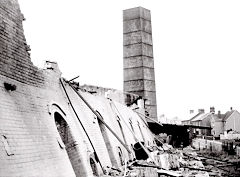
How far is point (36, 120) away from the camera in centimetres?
809

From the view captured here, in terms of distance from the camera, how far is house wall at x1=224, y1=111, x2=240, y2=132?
2138 inches

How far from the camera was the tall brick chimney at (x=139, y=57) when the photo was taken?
2888 cm

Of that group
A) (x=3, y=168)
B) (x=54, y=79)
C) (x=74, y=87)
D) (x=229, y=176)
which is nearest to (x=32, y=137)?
(x=3, y=168)

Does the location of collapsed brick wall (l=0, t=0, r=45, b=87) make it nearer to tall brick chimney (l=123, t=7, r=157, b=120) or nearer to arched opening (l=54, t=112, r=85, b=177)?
arched opening (l=54, t=112, r=85, b=177)

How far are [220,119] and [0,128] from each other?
5272 centimetres

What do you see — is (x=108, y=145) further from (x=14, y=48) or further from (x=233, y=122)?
(x=233, y=122)

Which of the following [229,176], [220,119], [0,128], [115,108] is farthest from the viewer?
[220,119]

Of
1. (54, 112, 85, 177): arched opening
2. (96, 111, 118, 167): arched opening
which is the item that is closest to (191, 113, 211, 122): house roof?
(96, 111, 118, 167): arched opening

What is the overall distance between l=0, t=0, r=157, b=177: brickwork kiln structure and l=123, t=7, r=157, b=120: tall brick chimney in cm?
1666

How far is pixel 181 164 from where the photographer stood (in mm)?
15352

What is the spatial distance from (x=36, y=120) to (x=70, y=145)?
224 centimetres

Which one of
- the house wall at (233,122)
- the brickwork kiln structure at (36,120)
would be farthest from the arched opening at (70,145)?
the house wall at (233,122)

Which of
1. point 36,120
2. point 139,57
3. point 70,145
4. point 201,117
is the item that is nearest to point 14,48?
point 36,120

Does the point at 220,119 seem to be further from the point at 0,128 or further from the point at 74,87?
the point at 0,128
